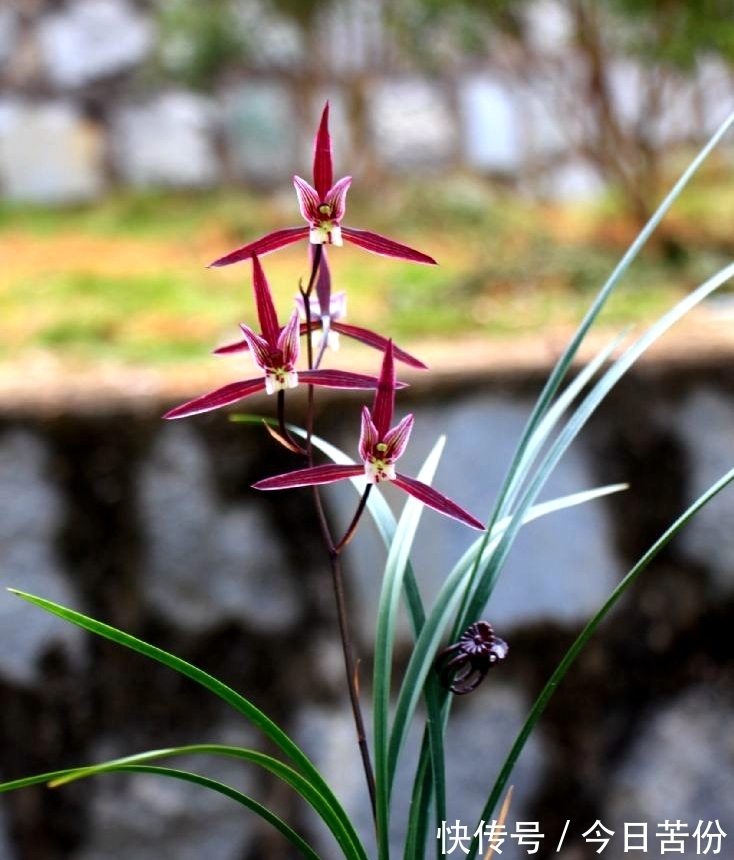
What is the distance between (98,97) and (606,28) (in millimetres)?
1238

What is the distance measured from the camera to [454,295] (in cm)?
197

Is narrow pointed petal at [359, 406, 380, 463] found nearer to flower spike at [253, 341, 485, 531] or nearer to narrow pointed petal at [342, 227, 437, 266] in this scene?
flower spike at [253, 341, 485, 531]

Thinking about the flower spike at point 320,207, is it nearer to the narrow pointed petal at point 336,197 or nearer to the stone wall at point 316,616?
the narrow pointed petal at point 336,197

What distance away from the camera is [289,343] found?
726 millimetres

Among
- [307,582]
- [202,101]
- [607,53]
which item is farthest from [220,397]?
[202,101]

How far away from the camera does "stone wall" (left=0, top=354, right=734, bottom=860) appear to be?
141 cm

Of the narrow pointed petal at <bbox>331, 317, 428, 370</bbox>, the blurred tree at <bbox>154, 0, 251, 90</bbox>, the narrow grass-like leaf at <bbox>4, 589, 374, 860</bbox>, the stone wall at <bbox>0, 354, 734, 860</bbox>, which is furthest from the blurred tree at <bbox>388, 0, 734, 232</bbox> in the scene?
the narrow grass-like leaf at <bbox>4, 589, 374, 860</bbox>

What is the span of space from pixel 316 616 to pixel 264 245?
78 centimetres

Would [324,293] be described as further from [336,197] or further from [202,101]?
[202,101]

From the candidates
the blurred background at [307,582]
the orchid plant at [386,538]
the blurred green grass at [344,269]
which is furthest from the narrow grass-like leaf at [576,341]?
the blurred green grass at [344,269]

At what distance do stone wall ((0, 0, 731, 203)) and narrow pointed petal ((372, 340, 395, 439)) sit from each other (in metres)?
2.11

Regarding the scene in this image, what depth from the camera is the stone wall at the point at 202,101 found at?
108 inches

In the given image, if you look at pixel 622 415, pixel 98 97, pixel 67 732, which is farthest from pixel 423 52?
pixel 67 732

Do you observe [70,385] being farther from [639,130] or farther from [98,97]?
[98,97]
